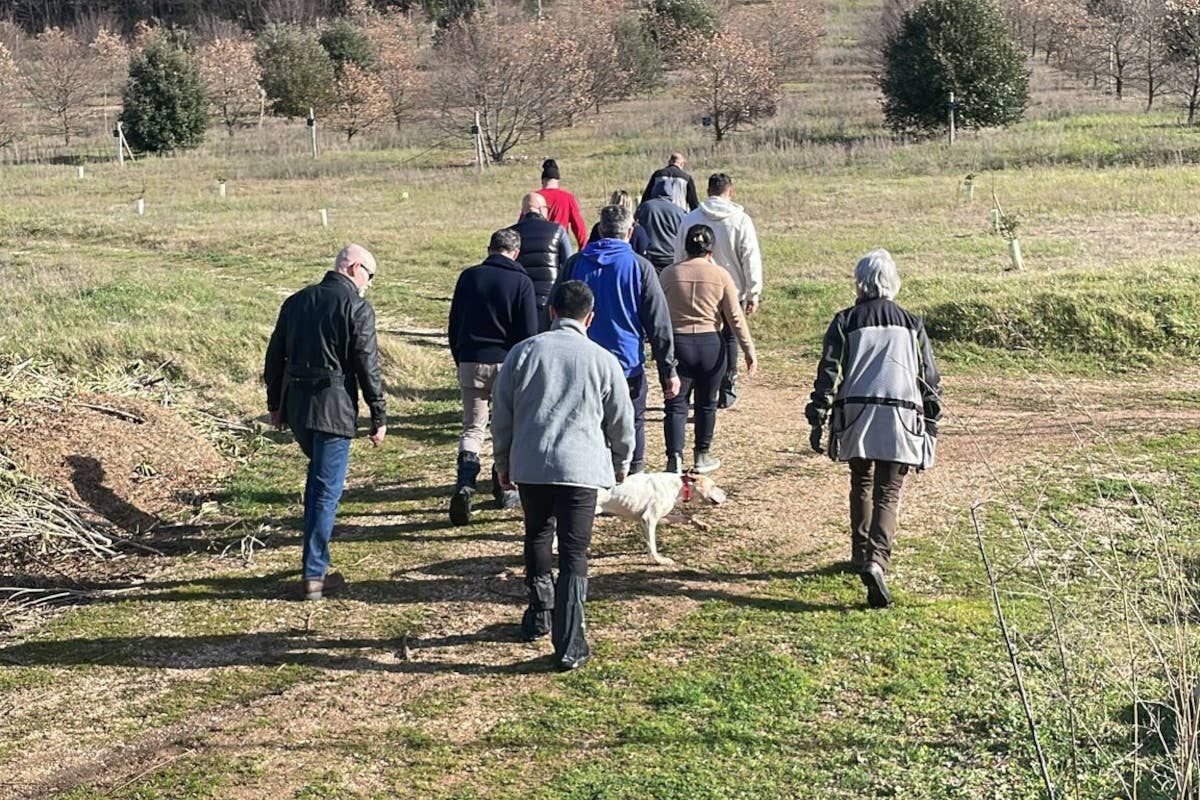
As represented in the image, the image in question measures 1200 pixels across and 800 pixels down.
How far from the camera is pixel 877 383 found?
20.6ft

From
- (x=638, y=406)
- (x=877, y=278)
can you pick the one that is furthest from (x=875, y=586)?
(x=638, y=406)

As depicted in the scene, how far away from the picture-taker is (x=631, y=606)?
6.39m

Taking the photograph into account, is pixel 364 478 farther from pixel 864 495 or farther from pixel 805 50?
pixel 805 50

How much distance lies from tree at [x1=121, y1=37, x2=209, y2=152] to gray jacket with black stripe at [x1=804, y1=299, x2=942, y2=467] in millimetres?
37155

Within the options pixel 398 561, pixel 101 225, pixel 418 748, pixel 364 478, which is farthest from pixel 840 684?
pixel 101 225

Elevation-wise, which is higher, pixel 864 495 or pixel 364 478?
pixel 864 495

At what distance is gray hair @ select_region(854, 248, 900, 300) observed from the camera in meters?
6.32

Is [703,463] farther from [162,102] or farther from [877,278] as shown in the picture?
[162,102]

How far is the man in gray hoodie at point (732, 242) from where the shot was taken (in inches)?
364

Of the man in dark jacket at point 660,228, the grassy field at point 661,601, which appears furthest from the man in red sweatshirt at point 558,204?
the grassy field at point 661,601

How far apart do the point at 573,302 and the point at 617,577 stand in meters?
1.77

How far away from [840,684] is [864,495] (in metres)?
1.29

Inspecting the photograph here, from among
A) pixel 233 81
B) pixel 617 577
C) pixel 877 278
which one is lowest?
pixel 617 577

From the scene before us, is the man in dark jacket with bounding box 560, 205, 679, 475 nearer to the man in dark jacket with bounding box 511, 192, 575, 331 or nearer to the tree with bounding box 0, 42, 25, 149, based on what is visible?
the man in dark jacket with bounding box 511, 192, 575, 331
